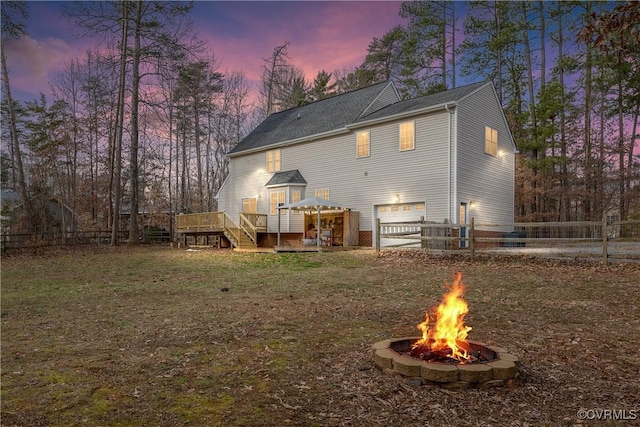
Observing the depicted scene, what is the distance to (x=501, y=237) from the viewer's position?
1909cm

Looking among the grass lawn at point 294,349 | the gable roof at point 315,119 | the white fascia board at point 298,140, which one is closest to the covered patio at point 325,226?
the white fascia board at point 298,140

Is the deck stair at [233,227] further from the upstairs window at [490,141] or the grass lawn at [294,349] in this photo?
the upstairs window at [490,141]

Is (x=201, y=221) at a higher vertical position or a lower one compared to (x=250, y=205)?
lower

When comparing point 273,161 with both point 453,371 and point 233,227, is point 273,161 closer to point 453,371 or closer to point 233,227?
point 233,227

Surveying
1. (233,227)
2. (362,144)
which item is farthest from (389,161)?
(233,227)

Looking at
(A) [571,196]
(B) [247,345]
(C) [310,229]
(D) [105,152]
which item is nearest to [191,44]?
(C) [310,229]

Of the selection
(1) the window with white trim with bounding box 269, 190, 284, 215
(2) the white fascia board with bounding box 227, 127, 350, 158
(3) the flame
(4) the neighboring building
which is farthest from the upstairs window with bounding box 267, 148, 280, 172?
(3) the flame

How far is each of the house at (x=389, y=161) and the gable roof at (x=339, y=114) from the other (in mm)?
84

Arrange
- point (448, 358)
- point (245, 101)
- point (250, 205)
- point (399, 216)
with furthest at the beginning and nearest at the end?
1. point (245, 101)
2. point (250, 205)
3. point (399, 216)
4. point (448, 358)

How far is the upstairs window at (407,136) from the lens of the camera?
60.5 feet

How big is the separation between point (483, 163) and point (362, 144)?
6.03 metres

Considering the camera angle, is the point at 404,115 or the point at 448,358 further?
the point at 404,115

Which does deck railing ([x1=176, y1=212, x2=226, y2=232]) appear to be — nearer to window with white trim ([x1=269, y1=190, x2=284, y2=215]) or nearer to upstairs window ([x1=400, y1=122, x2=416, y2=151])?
window with white trim ([x1=269, y1=190, x2=284, y2=215])

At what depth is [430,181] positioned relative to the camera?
1784cm
